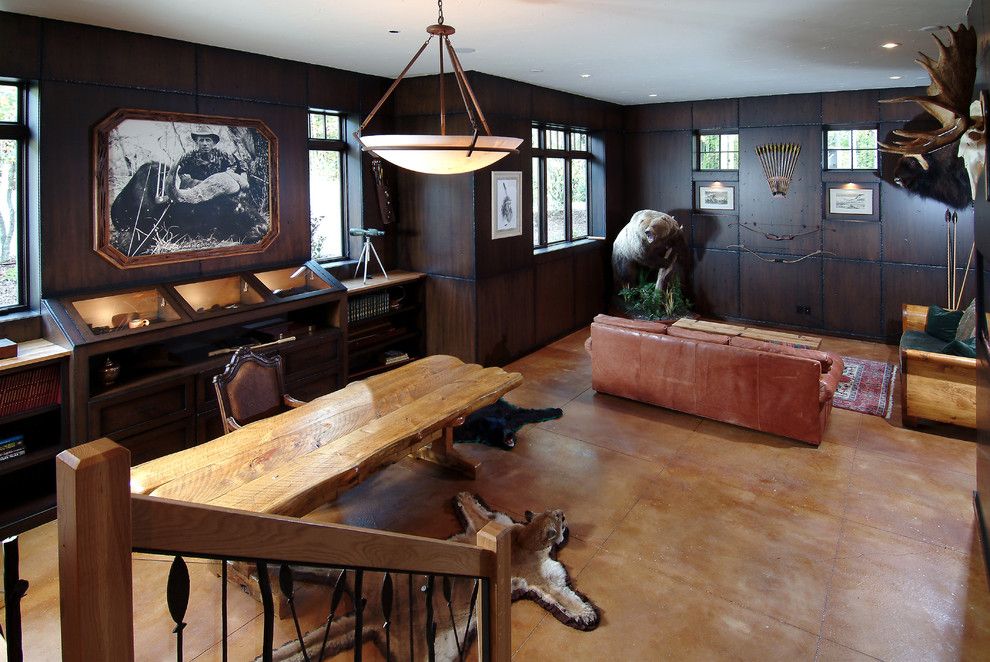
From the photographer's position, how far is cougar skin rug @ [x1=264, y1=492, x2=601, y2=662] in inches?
113

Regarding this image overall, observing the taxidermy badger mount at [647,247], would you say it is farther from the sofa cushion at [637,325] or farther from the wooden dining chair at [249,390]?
the wooden dining chair at [249,390]

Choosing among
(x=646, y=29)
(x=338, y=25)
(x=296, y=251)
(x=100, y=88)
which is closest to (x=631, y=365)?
(x=646, y=29)

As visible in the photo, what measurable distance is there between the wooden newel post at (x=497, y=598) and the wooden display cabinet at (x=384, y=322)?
438cm

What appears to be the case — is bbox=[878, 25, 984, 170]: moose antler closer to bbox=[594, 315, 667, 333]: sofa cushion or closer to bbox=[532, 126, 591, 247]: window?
bbox=[594, 315, 667, 333]: sofa cushion

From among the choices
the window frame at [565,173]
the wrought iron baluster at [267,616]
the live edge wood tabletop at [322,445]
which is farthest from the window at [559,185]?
the wrought iron baluster at [267,616]

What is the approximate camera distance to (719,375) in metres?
5.28

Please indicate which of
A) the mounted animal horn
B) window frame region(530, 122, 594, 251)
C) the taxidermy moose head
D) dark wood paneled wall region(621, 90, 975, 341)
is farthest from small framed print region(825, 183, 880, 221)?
the taxidermy moose head

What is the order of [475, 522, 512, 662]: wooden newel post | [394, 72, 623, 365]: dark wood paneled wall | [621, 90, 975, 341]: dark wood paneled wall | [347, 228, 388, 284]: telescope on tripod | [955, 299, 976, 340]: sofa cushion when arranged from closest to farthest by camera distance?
[475, 522, 512, 662]: wooden newel post
[955, 299, 976, 340]: sofa cushion
[347, 228, 388, 284]: telescope on tripod
[394, 72, 623, 365]: dark wood paneled wall
[621, 90, 975, 341]: dark wood paneled wall

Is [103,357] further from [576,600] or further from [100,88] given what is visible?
[576,600]

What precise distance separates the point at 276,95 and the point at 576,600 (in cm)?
464

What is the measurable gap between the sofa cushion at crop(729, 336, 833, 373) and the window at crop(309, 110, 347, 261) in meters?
3.82

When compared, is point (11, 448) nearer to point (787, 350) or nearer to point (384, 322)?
point (384, 322)

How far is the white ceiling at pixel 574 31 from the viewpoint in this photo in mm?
3938

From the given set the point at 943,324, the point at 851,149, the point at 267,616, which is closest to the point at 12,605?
the point at 267,616
